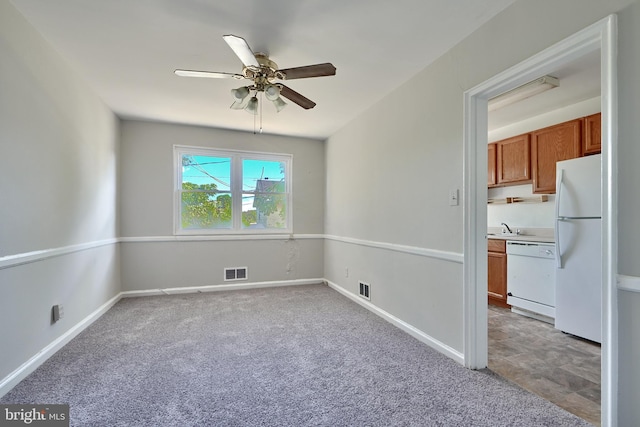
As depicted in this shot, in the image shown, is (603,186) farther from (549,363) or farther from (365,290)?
(365,290)

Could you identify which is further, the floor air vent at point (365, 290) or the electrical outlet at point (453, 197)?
the floor air vent at point (365, 290)

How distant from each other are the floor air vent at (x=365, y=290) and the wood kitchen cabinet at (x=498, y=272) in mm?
1650

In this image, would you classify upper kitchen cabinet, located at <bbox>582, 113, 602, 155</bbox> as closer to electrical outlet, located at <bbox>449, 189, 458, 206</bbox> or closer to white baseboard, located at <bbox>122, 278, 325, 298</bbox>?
electrical outlet, located at <bbox>449, 189, 458, 206</bbox>

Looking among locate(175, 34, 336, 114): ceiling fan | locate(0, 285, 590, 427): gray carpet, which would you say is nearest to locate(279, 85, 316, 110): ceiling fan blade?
locate(175, 34, 336, 114): ceiling fan

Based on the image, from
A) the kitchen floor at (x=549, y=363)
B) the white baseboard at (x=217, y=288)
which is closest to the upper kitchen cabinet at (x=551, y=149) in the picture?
the kitchen floor at (x=549, y=363)

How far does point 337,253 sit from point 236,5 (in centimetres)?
329

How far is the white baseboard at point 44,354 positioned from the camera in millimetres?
1820

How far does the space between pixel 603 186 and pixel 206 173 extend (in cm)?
426

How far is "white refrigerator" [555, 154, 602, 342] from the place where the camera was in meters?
2.59

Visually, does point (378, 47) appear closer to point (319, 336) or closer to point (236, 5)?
point (236, 5)

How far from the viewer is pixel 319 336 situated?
2693 millimetres

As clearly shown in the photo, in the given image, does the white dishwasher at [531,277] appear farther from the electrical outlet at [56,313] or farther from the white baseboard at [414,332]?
the electrical outlet at [56,313]

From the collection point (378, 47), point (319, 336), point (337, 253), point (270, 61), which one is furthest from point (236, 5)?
point (337, 253)

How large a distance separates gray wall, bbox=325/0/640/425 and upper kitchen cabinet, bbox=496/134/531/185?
6.35ft
